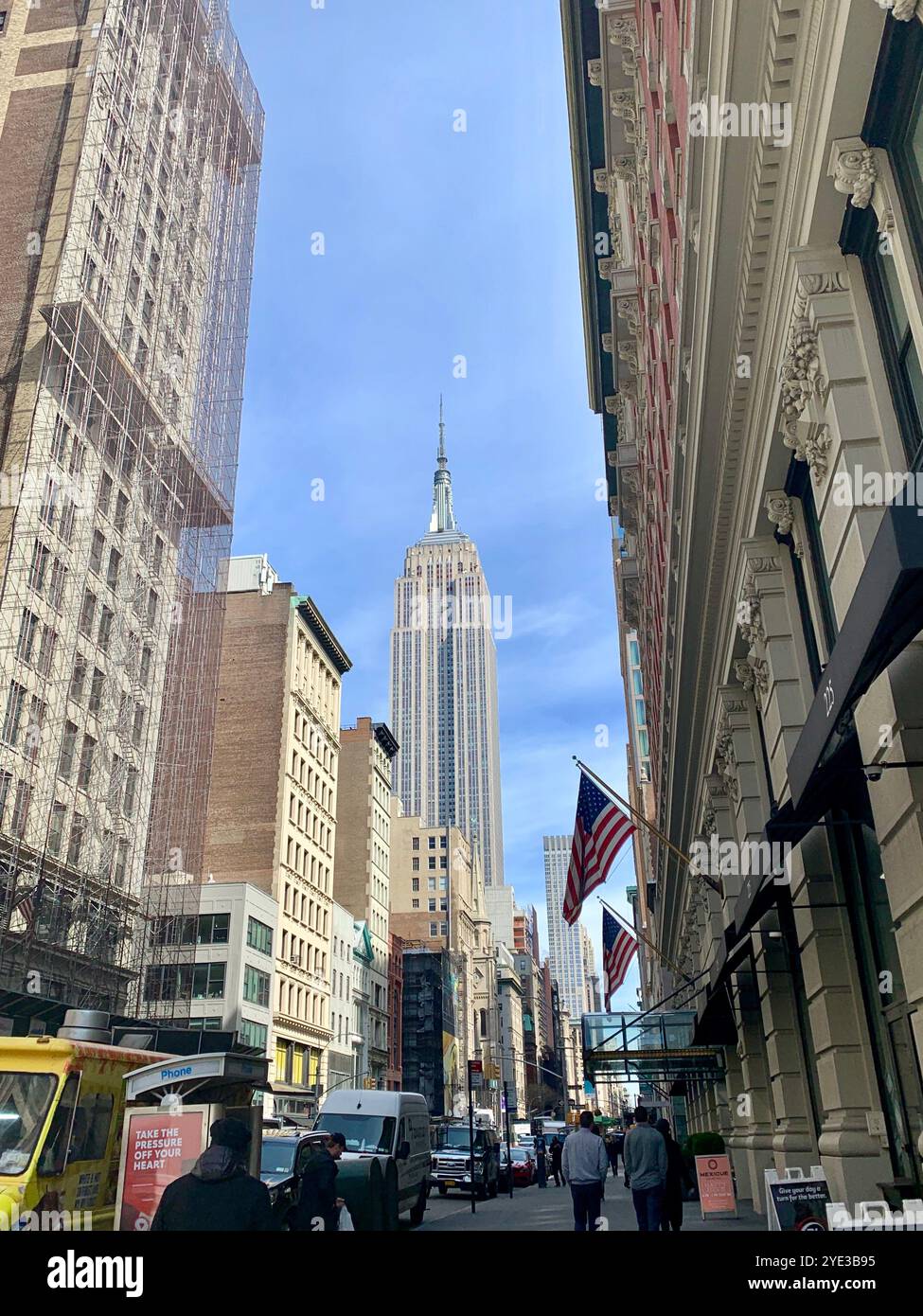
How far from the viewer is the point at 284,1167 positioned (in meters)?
17.0

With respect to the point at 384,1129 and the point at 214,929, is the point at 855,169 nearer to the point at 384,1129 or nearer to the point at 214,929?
the point at 384,1129

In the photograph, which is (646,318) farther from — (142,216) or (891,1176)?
(142,216)

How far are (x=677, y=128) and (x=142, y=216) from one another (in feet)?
154

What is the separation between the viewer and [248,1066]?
14352 mm

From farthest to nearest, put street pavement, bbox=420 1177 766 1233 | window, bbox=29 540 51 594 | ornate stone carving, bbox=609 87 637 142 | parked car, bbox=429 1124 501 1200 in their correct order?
window, bbox=29 540 51 594 < parked car, bbox=429 1124 501 1200 < ornate stone carving, bbox=609 87 637 142 < street pavement, bbox=420 1177 766 1233

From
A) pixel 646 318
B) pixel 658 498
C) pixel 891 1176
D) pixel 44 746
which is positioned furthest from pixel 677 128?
pixel 44 746

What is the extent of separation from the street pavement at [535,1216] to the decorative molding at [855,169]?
13.9m

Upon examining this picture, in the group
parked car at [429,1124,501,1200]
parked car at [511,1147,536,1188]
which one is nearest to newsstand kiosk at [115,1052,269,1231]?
parked car at [429,1124,501,1200]

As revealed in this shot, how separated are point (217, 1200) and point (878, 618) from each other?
17.5 feet

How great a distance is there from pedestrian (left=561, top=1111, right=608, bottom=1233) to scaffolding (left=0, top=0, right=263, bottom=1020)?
982 inches

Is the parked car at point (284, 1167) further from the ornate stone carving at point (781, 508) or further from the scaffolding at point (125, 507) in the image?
the scaffolding at point (125, 507)

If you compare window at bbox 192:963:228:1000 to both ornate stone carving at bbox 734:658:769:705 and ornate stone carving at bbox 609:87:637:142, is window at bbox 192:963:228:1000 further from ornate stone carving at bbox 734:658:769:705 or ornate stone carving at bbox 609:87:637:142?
ornate stone carving at bbox 609:87:637:142

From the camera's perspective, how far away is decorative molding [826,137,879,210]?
8.80m

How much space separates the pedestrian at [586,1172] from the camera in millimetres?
13789
